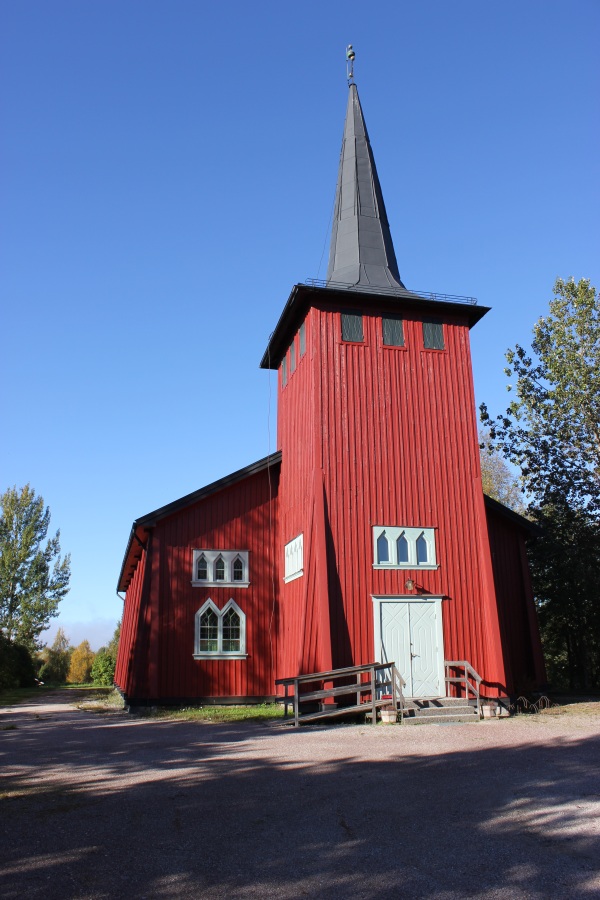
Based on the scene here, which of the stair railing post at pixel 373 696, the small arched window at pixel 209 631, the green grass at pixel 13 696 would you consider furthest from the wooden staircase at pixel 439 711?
the green grass at pixel 13 696

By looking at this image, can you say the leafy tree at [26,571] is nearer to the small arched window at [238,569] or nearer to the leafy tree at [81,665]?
the leafy tree at [81,665]

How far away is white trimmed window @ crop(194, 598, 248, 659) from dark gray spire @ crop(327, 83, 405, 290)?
9874 mm

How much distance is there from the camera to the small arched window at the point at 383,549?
18594 mm

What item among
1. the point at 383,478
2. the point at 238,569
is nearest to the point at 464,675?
the point at 383,478

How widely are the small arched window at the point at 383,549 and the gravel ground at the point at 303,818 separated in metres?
6.59

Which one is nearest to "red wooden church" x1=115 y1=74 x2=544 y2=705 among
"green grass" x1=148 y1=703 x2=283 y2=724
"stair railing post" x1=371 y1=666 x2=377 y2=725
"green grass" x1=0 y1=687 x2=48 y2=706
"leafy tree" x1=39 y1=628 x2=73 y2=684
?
"green grass" x1=148 y1=703 x2=283 y2=724

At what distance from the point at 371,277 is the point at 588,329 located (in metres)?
12.2

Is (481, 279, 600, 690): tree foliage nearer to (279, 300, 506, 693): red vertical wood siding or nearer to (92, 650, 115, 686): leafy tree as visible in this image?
(279, 300, 506, 693): red vertical wood siding

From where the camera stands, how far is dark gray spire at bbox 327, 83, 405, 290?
71.5 feet

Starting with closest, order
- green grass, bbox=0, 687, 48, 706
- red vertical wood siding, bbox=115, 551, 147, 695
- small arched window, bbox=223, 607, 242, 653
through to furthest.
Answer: small arched window, bbox=223, 607, 242, 653 < red vertical wood siding, bbox=115, 551, 147, 695 < green grass, bbox=0, 687, 48, 706

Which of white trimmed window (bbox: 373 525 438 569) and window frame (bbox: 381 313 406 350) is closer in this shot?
white trimmed window (bbox: 373 525 438 569)

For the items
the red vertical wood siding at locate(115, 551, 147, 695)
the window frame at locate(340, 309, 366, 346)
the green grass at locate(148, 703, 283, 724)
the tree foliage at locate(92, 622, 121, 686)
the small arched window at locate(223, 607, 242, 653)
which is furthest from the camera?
the tree foliage at locate(92, 622, 121, 686)

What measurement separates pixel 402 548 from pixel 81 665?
53282 millimetres

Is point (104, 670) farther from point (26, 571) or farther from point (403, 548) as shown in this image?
point (403, 548)
